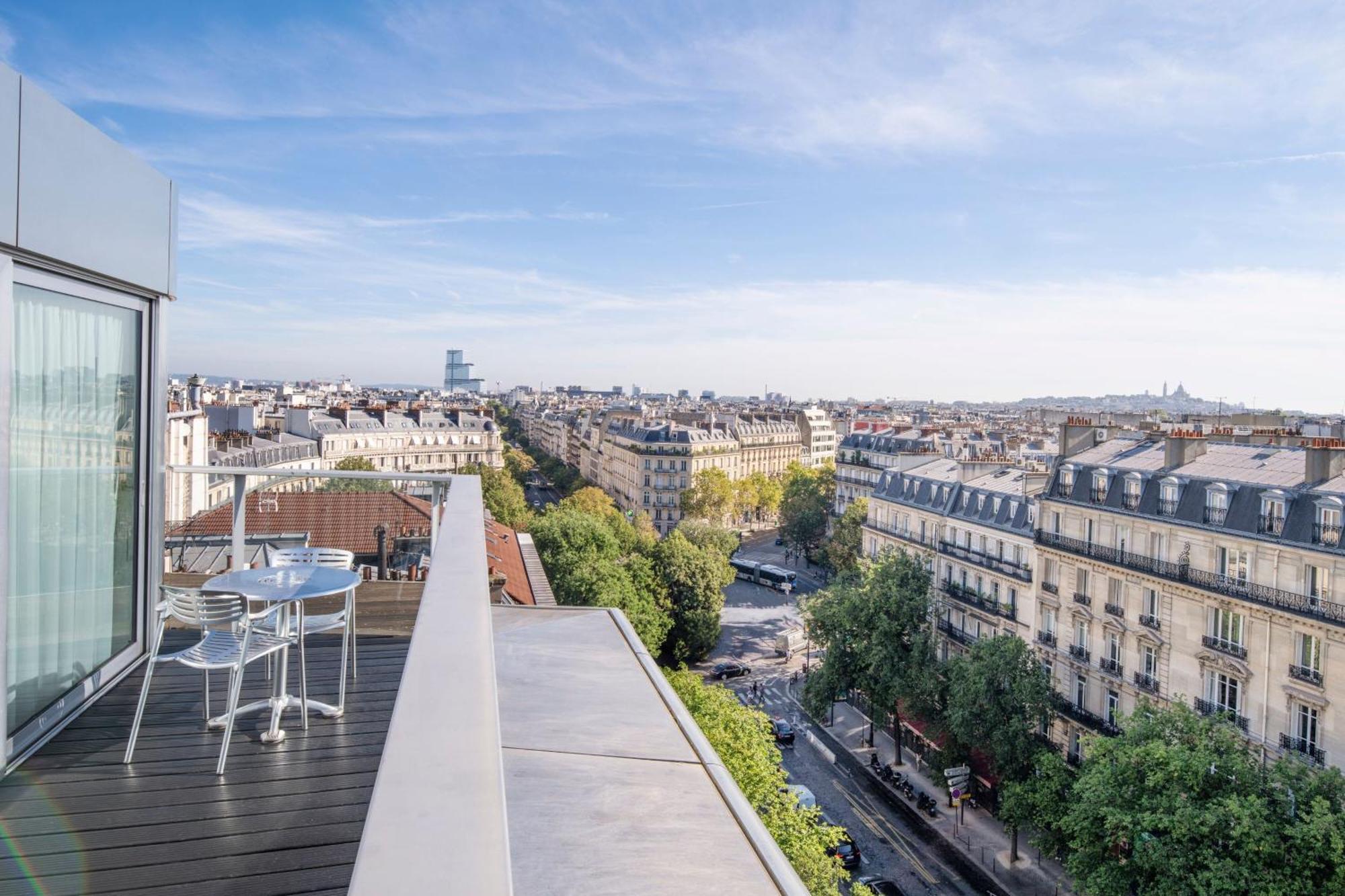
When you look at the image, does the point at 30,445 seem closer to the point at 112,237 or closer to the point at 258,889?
the point at 112,237

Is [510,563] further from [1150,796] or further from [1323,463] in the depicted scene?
[1323,463]

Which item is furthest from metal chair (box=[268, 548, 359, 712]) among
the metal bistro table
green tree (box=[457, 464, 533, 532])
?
green tree (box=[457, 464, 533, 532])

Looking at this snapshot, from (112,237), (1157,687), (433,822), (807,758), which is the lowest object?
(807,758)

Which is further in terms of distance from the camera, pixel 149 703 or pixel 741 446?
pixel 741 446

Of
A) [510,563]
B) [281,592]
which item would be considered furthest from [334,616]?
[510,563]

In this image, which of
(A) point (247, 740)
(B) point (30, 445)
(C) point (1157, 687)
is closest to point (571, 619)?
(A) point (247, 740)
